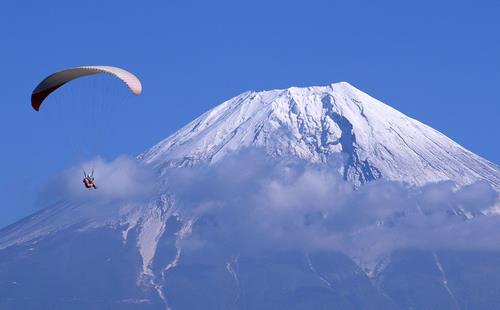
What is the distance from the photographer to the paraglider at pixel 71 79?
71438 millimetres

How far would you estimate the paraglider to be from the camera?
7144cm

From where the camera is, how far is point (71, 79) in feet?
238

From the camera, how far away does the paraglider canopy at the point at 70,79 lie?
7150 centimetres

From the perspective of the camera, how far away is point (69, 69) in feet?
237

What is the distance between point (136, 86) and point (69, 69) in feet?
11.0

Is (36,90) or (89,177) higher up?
(36,90)

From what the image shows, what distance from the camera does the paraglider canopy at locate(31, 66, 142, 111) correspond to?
7150cm

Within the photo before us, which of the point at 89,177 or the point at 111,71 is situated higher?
the point at 111,71

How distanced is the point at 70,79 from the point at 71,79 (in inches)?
5.5

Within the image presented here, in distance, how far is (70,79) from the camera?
7256cm

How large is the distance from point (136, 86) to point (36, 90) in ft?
16.8

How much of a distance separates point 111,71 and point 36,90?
12.8ft

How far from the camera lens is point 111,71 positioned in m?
71.9
